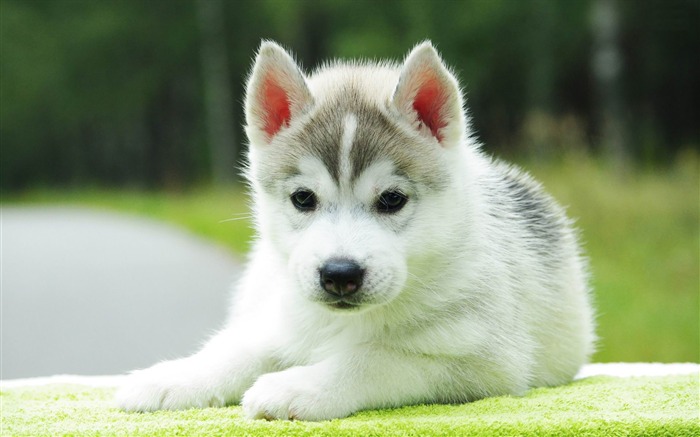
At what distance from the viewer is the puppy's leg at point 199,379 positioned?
10.2 feet

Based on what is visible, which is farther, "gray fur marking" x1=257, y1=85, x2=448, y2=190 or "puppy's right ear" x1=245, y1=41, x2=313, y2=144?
"puppy's right ear" x1=245, y1=41, x2=313, y2=144

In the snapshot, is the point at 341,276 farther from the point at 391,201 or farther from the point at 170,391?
the point at 170,391

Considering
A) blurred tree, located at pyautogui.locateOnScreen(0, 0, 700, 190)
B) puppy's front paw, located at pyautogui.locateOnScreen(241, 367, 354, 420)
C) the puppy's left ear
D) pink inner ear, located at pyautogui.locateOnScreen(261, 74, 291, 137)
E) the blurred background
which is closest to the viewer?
puppy's front paw, located at pyautogui.locateOnScreen(241, 367, 354, 420)

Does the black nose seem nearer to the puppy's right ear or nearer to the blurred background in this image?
the puppy's right ear

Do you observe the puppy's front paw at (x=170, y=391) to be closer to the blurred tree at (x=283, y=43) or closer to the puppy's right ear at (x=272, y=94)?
the puppy's right ear at (x=272, y=94)

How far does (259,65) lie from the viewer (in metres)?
3.19

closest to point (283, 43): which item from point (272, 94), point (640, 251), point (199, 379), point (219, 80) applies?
point (219, 80)

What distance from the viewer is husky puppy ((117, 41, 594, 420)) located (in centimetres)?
283

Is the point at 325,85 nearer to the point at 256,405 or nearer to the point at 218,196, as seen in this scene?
the point at 256,405

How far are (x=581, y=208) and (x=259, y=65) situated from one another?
20.7ft

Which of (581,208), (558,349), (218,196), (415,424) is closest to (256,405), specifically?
(415,424)

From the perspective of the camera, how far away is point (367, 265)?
271cm

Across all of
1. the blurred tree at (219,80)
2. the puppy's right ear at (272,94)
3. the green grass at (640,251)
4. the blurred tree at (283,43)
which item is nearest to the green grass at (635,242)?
the green grass at (640,251)

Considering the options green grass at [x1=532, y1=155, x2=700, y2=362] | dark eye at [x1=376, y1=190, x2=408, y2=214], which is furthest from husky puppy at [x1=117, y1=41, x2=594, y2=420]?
green grass at [x1=532, y1=155, x2=700, y2=362]
